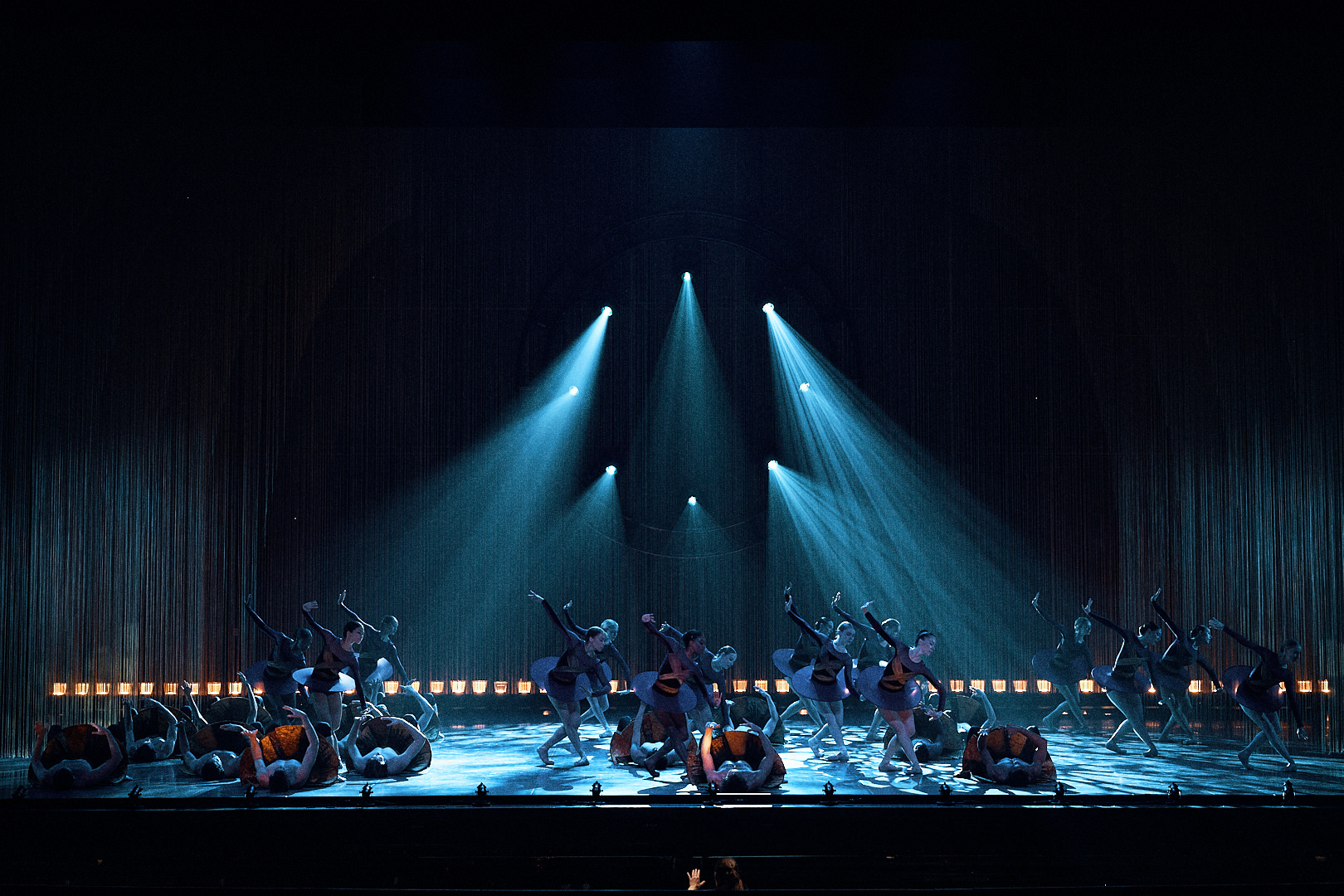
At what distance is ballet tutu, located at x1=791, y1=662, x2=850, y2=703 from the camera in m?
8.42

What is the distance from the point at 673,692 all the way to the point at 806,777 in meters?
1.26

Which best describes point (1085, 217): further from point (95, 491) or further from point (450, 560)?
point (95, 491)

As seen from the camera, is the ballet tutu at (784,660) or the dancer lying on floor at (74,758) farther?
the ballet tutu at (784,660)

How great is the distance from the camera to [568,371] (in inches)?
519

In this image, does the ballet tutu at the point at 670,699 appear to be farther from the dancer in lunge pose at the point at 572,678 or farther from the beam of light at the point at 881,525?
the beam of light at the point at 881,525

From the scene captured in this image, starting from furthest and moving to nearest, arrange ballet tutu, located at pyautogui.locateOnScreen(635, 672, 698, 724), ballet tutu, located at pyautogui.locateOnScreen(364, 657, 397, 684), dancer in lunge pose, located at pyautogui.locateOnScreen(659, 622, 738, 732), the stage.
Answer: ballet tutu, located at pyautogui.locateOnScreen(364, 657, 397, 684) → dancer in lunge pose, located at pyautogui.locateOnScreen(659, 622, 738, 732) → ballet tutu, located at pyautogui.locateOnScreen(635, 672, 698, 724) → the stage

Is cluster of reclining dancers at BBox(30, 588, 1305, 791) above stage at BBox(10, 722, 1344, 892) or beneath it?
above

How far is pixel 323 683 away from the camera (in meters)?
8.40

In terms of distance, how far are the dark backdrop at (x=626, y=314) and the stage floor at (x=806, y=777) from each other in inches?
111

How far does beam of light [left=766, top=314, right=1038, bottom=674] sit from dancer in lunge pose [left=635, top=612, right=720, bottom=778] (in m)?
5.17

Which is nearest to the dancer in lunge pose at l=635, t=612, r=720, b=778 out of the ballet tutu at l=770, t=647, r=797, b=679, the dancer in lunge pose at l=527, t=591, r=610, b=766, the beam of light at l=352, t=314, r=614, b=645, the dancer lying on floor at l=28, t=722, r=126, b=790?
the dancer in lunge pose at l=527, t=591, r=610, b=766

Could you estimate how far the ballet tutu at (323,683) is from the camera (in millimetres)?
8375

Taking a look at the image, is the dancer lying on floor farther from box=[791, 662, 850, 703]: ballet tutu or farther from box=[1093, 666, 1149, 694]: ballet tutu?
box=[1093, 666, 1149, 694]: ballet tutu

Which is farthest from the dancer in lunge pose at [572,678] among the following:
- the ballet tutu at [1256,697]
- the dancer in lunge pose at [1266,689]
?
the ballet tutu at [1256,697]
